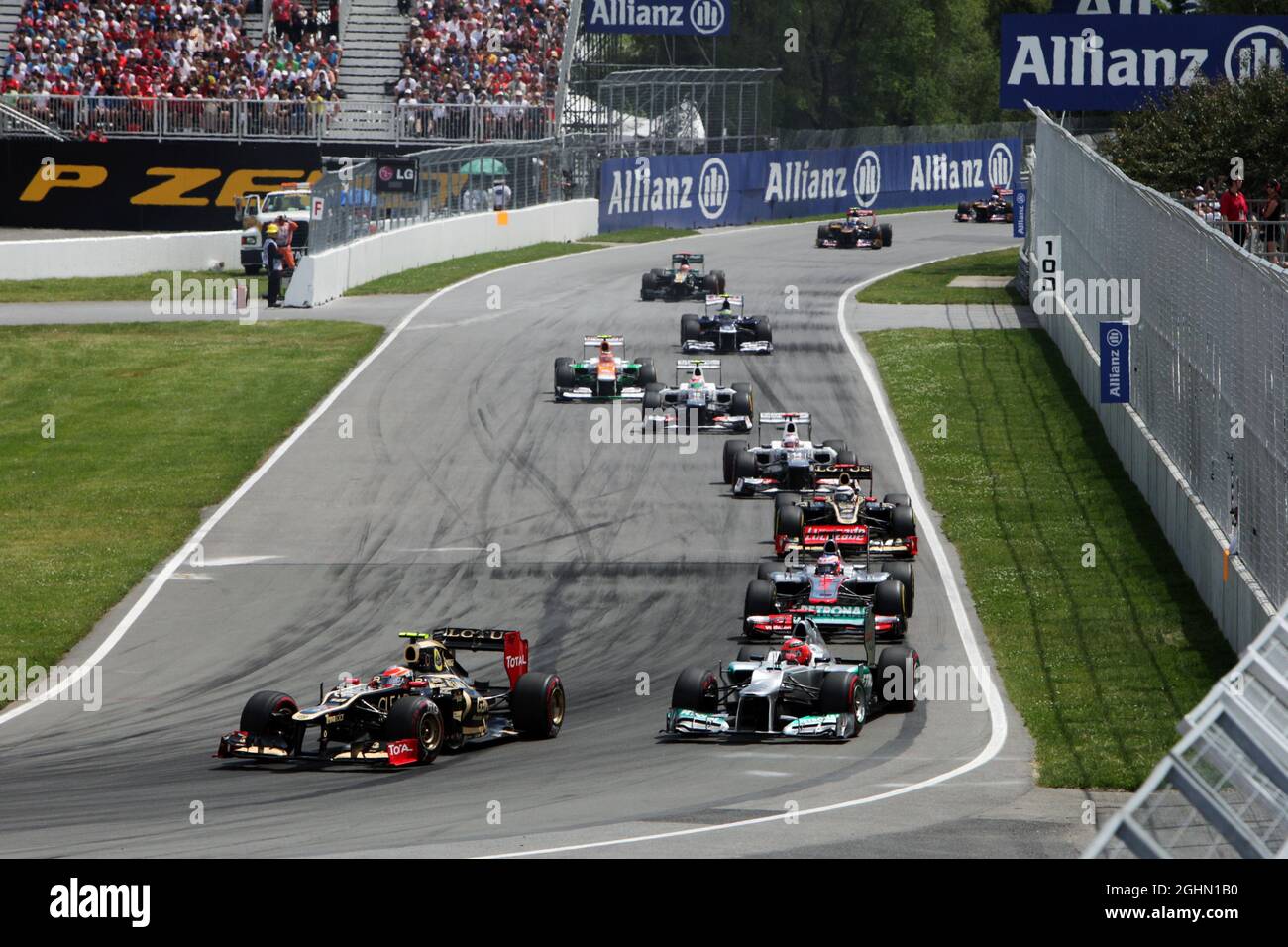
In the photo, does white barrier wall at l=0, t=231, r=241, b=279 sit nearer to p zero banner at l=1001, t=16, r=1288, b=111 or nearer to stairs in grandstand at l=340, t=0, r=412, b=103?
stairs in grandstand at l=340, t=0, r=412, b=103

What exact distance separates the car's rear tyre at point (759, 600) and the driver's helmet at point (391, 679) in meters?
4.52

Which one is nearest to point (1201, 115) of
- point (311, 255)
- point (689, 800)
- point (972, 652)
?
point (311, 255)

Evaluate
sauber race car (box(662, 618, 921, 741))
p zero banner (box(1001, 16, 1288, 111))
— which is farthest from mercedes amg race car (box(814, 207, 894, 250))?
sauber race car (box(662, 618, 921, 741))

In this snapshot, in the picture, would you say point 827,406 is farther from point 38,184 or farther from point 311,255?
point 38,184

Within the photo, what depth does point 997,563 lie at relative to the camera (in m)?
23.0

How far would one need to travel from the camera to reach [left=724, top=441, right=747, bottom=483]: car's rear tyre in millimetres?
26992

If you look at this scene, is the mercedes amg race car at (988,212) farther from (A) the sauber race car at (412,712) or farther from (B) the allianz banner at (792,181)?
(A) the sauber race car at (412,712)

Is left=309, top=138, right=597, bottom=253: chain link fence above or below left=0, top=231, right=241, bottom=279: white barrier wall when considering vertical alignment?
above

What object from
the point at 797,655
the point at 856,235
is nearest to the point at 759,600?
the point at 797,655

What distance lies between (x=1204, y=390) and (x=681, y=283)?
23550 mm

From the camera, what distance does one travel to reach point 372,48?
61.5m

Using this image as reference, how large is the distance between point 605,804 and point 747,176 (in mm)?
52711

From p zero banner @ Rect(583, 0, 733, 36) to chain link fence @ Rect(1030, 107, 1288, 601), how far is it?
3385cm

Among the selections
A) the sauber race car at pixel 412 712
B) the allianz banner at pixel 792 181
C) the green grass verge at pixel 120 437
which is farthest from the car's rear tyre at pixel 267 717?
the allianz banner at pixel 792 181
